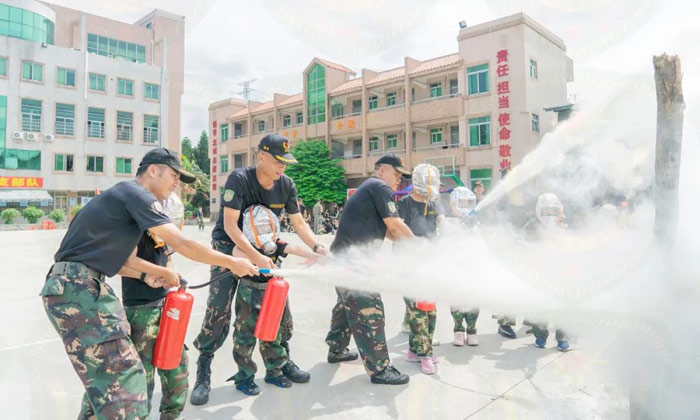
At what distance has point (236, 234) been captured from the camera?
11.3 feet

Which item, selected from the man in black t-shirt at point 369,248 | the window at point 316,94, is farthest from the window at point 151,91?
the man in black t-shirt at point 369,248

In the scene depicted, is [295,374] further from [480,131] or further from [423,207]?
[480,131]

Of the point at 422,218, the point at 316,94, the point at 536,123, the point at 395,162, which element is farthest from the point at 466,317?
the point at 316,94

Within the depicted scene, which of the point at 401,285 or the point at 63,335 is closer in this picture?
the point at 63,335

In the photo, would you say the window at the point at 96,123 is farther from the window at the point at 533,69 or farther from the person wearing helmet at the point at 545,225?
the person wearing helmet at the point at 545,225

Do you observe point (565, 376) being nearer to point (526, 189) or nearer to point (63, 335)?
point (526, 189)

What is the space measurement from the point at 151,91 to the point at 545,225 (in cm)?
4198

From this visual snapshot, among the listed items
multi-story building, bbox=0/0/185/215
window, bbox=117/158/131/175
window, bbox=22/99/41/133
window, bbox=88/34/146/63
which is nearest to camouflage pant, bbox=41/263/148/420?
multi-story building, bbox=0/0/185/215

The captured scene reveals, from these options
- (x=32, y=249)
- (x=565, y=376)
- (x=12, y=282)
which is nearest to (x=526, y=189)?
(x=565, y=376)

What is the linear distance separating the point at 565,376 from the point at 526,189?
6.65 ft

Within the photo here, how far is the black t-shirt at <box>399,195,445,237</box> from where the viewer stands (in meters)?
4.62

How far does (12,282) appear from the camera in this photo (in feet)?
27.4

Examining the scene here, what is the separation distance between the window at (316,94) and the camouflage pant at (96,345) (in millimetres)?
31918

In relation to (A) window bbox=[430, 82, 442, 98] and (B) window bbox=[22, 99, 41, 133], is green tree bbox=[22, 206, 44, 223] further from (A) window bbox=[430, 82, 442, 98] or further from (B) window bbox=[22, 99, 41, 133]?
(A) window bbox=[430, 82, 442, 98]
